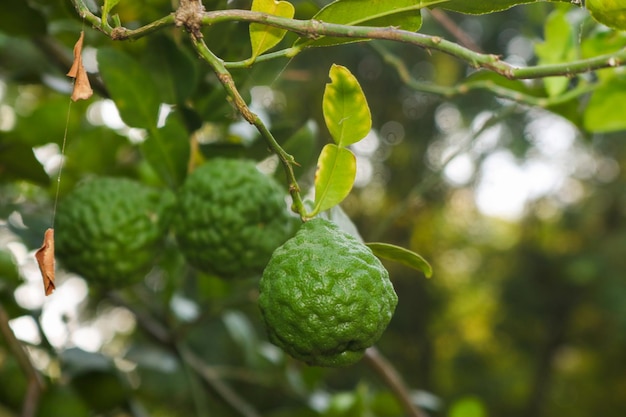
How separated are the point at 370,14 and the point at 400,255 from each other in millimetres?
176

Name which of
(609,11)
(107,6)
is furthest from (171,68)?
(609,11)

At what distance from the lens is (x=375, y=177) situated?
312 centimetres

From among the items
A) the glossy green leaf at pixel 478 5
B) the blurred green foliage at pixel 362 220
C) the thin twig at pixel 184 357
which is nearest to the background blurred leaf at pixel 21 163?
the blurred green foliage at pixel 362 220

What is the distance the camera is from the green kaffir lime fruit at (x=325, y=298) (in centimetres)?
45

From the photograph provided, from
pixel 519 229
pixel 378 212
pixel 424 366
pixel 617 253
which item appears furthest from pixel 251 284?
pixel 519 229

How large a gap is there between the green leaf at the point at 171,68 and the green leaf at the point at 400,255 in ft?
1.06

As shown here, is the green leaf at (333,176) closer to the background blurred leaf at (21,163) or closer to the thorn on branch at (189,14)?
the thorn on branch at (189,14)

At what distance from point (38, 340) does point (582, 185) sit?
535cm

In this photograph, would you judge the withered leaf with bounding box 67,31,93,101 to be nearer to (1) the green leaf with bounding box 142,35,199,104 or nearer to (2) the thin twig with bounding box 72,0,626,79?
(2) the thin twig with bounding box 72,0,626,79

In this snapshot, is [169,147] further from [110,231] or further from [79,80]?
[79,80]

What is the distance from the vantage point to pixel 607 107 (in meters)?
0.81


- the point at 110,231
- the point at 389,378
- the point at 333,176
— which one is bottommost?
the point at 389,378

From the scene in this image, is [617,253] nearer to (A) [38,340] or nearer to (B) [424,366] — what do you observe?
(B) [424,366]

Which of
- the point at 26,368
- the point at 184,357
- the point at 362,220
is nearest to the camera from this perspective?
the point at 26,368
